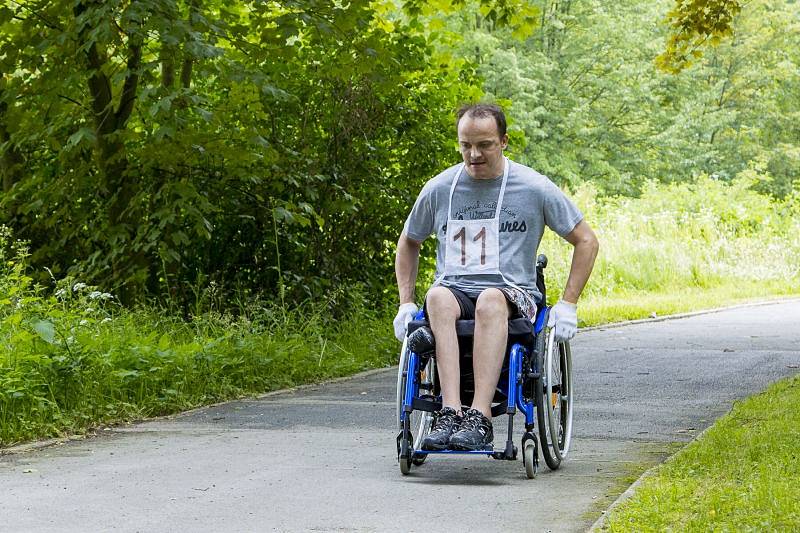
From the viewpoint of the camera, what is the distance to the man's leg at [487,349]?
6133mm

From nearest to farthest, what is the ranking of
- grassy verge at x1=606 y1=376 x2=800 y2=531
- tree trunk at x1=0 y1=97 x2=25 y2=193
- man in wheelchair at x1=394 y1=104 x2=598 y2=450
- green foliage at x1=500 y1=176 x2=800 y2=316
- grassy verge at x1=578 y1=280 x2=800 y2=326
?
grassy verge at x1=606 y1=376 x2=800 y2=531
man in wheelchair at x1=394 y1=104 x2=598 y2=450
tree trunk at x1=0 y1=97 x2=25 y2=193
grassy verge at x1=578 y1=280 x2=800 y2=326
green foliage at x1=500 y1=176 x2=800 y2=316

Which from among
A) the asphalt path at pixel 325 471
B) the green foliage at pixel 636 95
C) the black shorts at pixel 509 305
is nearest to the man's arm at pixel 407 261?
the black shorts at pixel 509 305

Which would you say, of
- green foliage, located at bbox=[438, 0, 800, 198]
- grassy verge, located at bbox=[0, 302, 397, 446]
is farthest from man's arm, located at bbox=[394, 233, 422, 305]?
green foliage, located at bbox=[438, 0, 800, 198]

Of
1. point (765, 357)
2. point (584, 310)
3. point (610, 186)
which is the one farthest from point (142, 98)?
Result: point (610, 186)

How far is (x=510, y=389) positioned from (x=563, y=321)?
1.73ft

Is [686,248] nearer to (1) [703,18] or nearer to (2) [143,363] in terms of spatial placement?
(1) [703,18]

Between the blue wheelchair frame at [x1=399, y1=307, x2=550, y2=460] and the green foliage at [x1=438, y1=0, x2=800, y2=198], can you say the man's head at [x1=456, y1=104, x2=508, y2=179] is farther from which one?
the green foliage at [x1=438, y1=0, x2=800, y2=198]

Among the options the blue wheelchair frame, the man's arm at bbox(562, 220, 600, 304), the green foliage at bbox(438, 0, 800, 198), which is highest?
the green foliage at bbox(438, 0, 800, 198)

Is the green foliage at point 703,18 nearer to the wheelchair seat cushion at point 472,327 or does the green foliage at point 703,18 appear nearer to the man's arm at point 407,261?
the man's arm at point 407,261

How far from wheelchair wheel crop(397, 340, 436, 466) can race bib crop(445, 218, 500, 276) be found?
443 mm

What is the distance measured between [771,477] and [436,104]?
8732 mm

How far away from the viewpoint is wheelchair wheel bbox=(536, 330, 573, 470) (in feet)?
20.6

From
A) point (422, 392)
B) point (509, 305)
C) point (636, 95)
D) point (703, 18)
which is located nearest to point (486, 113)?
point (509, 305)

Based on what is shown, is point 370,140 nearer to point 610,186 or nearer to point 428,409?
point 428,409
